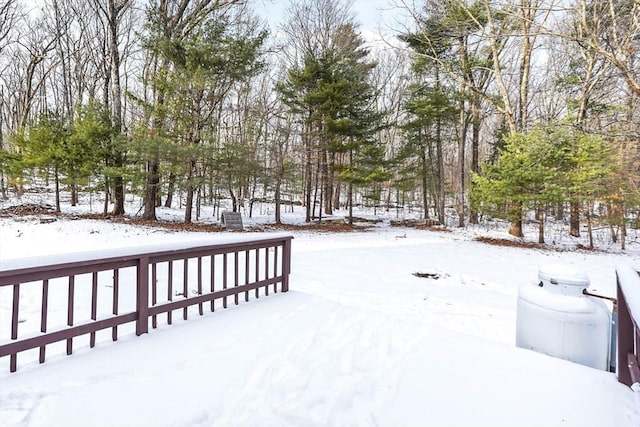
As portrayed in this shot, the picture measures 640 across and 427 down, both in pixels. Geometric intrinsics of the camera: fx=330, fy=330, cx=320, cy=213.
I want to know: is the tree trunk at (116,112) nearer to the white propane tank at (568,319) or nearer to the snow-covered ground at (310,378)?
the snow-covered ground at (310,378)

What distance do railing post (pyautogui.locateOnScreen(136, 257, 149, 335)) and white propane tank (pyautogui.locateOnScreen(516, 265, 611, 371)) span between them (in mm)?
3129

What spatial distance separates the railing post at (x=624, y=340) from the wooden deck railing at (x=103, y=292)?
319 cm

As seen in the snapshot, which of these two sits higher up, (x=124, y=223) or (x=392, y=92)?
(x=392, y=92)

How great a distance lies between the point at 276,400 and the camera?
1.99 meters

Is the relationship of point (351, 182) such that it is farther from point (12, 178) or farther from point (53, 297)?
point (12, 178)

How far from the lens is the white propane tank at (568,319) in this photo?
2.37 metres

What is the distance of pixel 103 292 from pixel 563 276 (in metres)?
5.25

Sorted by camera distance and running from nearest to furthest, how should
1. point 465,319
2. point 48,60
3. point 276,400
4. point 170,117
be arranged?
point 276,400 < point 465,319 < point 170,117 < point 48,60

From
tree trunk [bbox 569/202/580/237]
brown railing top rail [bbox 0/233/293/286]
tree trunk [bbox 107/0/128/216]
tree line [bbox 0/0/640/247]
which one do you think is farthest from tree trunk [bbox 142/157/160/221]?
tree trunk [bbox 569/202/580/237]

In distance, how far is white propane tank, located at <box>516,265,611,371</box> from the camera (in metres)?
2.37

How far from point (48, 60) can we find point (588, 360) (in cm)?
2772

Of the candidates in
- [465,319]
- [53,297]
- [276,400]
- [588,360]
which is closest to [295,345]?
[276,400]

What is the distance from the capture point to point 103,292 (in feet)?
14.8

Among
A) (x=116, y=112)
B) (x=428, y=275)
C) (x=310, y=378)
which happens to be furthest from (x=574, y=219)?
(x=116, y=112)
